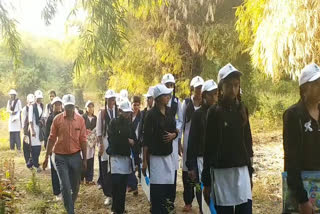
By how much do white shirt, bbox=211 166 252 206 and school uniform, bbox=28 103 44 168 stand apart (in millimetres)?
7471

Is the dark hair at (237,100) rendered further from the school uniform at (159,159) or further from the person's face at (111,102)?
the person's face at (111,102)

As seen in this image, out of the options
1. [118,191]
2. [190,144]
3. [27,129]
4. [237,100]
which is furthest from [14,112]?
[237,100]

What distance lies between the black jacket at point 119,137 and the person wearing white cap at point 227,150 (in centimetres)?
279

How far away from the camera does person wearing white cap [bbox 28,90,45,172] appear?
981 cm

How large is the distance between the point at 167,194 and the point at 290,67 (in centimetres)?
429

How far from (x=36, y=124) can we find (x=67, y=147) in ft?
15.1

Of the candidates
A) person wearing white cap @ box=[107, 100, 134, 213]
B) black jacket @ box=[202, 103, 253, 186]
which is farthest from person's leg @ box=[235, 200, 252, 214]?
person wearing white cap @ box=[107, 100, 134, 213]

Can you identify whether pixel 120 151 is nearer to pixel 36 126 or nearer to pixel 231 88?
pixel 231 88

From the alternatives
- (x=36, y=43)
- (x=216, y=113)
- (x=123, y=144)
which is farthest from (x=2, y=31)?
(x=36, y=43)

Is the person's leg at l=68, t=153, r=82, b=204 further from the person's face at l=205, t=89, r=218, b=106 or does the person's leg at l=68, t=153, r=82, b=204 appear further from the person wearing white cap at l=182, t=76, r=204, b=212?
the person's face at l=205, t=89, r=218, b=106

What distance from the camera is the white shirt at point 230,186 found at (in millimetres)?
3217

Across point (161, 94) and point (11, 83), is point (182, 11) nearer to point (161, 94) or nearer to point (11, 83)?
point (161, 94)

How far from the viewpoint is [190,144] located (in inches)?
195

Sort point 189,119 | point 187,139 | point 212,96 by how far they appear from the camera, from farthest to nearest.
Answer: point 187,139, point 189,119, point 212,96
